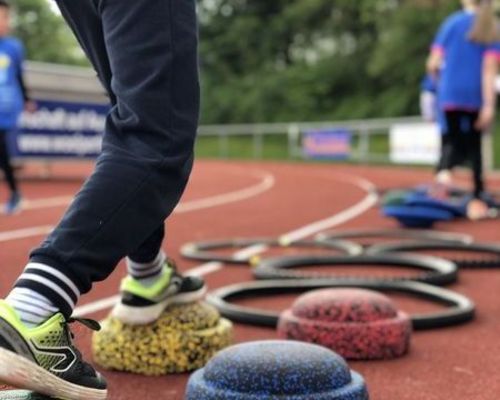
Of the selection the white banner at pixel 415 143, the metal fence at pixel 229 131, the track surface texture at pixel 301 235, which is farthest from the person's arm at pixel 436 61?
the white banner at pixel 415 143

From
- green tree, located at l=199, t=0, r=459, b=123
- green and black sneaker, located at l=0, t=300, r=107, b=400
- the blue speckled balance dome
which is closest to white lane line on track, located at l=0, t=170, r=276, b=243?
the blue speckled balance dome

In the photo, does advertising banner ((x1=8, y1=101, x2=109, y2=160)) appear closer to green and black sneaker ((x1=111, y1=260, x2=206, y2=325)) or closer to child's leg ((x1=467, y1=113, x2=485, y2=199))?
child's leg ((x1=467, y1=113, x2=485, y2=199))

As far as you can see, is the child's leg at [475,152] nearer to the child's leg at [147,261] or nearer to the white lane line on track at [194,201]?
the white lane line on track at [194,201]

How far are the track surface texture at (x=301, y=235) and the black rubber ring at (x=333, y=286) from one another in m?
0.05

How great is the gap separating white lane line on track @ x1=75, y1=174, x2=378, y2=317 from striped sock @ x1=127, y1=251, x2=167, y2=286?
1.08 meters

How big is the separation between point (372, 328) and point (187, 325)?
0.66m

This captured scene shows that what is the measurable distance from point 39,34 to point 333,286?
65.7m

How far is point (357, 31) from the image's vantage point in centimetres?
4416

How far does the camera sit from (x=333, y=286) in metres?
4.39

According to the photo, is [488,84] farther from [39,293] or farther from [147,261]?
[39,293]

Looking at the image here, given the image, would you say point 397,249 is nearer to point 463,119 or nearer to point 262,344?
point 463,119

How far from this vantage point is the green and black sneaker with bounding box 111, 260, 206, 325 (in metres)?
2.83

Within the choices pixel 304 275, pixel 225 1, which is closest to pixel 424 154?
pixel 304 275

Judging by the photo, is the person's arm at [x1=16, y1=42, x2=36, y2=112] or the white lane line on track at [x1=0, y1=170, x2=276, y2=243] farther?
the person's arm at [x1=16, y1=42, x2=36, y2=112]
